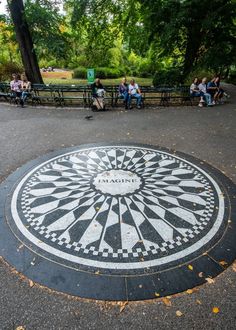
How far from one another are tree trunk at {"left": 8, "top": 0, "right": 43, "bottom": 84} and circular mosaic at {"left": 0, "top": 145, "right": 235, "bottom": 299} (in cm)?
958

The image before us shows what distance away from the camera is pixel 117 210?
17.4 ft

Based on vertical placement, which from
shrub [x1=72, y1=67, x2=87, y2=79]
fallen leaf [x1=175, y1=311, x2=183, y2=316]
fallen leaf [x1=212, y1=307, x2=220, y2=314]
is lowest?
shrub [x1=72, y1=67, x2=87, y2=79]

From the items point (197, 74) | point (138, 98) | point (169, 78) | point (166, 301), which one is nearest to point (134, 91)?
point (138, 98)

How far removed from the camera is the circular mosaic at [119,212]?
167 inches

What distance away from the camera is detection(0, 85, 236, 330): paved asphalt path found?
10.9 feet

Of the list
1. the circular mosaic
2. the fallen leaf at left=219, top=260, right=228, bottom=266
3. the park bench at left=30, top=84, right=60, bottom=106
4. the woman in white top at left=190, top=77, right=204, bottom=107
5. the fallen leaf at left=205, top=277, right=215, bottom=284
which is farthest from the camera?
the park bench at left=30, top=84, right=60, bottom=106

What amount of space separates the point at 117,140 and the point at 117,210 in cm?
401

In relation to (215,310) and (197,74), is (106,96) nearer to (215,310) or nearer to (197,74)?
(197,74)

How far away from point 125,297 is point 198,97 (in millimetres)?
11801

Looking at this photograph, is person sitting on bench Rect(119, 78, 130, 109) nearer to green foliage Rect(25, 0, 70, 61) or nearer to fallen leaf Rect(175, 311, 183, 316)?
green foliage Rect(25, 0, 70, 61)

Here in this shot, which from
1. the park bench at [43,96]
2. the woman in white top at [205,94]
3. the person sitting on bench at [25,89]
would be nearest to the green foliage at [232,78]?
the woman in white top at [205,94]

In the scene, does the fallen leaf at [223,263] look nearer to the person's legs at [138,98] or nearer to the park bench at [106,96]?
the person's legs at [138,98]

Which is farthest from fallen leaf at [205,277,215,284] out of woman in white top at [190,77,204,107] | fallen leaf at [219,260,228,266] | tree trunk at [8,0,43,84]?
tree trunk at [8,0,43,84]

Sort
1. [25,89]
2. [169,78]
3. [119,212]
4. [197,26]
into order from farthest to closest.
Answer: [169,78] → [197,26] → [25,89] → [119,212]
